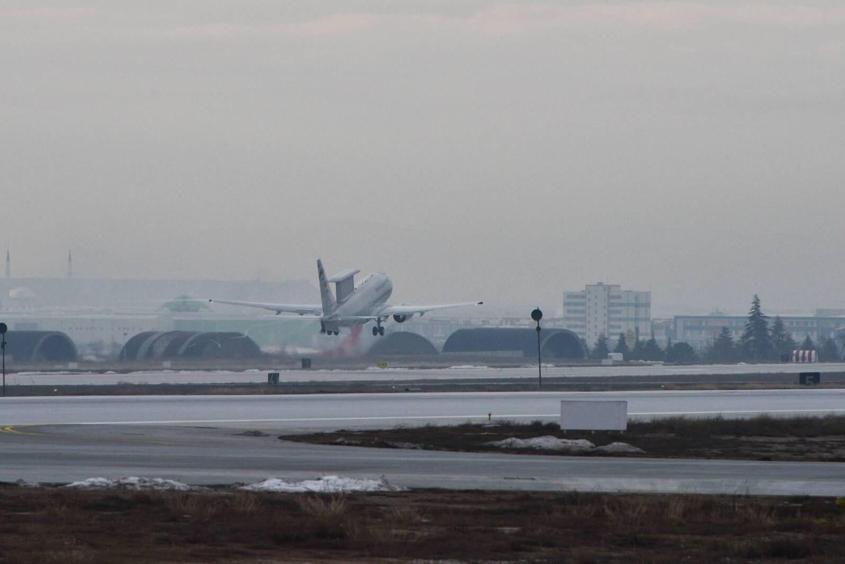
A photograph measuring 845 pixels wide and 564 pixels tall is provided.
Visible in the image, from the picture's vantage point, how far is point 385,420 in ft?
194

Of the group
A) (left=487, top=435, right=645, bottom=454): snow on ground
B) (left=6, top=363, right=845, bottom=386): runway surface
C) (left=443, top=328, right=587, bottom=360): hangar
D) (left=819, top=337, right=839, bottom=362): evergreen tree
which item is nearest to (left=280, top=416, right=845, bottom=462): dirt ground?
(left=487, top=435, right=645, bottom=454): snow on ground

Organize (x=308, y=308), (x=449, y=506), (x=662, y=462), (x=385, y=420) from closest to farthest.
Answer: (x=449, y=506), (x=662, y=462), (x=385, y=420), (x=308, y=308)

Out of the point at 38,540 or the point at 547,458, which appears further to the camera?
the point at 547,458

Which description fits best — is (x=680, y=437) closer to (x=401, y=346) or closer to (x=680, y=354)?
(x=401, y=346)

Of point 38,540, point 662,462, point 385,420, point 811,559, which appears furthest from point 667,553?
point 385,420

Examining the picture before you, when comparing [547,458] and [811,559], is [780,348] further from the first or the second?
[811,559]

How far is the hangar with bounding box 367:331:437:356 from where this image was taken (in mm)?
155750

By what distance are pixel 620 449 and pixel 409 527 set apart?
1953 centimetres

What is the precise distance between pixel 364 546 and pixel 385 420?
3675cm

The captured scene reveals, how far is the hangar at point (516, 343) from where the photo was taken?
561ft

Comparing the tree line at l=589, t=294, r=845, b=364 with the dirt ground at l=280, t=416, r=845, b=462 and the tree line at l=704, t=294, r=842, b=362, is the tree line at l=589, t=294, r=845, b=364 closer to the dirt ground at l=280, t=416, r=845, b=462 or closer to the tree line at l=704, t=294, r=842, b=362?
the tree line at l=704, t=294, r=842, b=362

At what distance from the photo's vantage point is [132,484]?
102 feet

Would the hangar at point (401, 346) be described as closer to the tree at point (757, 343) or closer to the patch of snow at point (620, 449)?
the tree at point (757, 343)

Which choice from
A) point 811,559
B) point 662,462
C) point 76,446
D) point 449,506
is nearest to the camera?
point 811,559
